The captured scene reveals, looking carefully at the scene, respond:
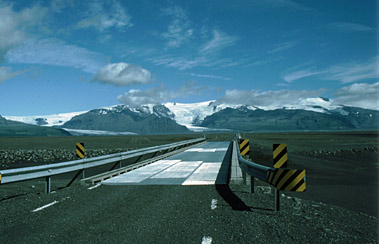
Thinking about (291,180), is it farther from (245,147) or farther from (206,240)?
(245,147)

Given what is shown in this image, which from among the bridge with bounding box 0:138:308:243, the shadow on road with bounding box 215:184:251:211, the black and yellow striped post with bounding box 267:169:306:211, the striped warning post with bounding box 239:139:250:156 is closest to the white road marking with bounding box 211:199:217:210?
the bridge with bounding box 0:138:308:243

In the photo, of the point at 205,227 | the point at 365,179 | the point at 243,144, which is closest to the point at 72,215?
the point at 205,227

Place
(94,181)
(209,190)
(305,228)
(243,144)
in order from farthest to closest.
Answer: (243,144)
(94,181)
(209,190)
(305,228)

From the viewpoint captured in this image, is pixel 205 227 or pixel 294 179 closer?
pixel 205 227

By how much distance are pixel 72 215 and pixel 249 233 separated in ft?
12.4

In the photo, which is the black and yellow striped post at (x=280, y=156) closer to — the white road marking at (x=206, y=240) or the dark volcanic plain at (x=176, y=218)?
the dark volcanic plain at (x=176, y=218)

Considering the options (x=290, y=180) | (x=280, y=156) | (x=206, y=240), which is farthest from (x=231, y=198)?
(x=206, y=240)

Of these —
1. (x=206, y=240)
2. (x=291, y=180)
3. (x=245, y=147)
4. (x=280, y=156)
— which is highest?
(x=280, y=156)

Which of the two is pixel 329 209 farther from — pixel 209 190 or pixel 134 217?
A: pixel 134 217

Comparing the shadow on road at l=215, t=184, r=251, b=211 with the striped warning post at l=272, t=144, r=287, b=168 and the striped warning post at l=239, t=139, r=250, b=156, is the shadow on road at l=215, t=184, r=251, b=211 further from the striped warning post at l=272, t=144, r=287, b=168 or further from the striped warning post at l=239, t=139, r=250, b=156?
the striped warning post at l=239, t=139, r=250, b=156

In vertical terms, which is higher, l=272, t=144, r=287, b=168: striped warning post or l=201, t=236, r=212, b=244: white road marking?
l=272, t=144, r=287, b=168: striped warning post

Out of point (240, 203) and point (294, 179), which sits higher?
point (294, 179)

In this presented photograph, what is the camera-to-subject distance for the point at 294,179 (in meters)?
6.72

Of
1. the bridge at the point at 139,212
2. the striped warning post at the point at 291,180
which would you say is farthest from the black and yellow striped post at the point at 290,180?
the bridge at the point at 139,212
